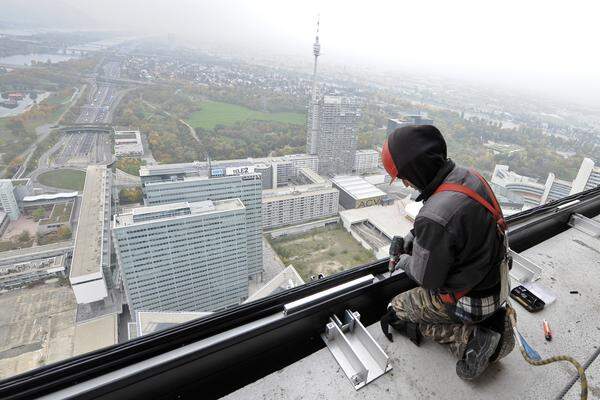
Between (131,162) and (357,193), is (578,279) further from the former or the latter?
(131,162)

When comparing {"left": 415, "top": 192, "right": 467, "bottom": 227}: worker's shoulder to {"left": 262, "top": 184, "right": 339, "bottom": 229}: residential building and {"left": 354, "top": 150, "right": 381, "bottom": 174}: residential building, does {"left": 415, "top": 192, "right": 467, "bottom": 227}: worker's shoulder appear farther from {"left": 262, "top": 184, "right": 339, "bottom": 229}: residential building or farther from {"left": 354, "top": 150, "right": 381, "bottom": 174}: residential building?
{"left": 354, "top": 150, "right": 381, "bottom": 174}: residential building

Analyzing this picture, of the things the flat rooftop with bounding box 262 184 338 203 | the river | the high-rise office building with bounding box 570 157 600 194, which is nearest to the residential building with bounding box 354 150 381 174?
the flat rooftop with bounding box 262 184 338 203

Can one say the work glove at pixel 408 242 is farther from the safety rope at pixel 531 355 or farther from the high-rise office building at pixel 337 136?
the high-rise office building at pixel 337 136

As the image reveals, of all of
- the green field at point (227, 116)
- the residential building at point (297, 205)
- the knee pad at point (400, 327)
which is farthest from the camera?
the green field at point (227, 116)

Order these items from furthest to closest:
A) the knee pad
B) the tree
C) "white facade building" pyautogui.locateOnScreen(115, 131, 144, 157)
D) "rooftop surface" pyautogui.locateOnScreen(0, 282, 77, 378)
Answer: "white facade building" pyautogui.locateOnScreen(115, 131, 144, 157) < the tree < "rooftop surface" pyautogui.locateOnScreen(0, 282, 77, 378) < the knee pad

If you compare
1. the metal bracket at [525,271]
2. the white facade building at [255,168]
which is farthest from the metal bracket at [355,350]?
the white facade building at [255,168]

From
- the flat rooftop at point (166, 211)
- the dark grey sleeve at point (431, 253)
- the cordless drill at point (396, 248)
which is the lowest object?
the flat rooftop at point (166, 211)

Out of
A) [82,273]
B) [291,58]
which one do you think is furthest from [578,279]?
[291,58]
